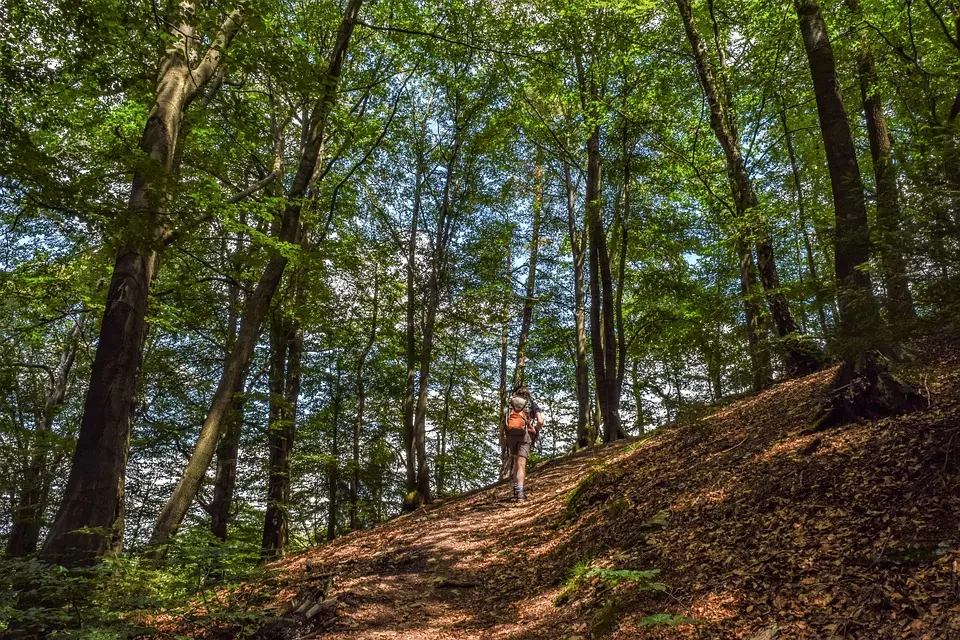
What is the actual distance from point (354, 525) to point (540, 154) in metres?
13.3

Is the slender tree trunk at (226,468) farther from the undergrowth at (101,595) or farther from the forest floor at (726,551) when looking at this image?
the undergrowth at (101,595)

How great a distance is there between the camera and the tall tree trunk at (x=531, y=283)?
655 inches

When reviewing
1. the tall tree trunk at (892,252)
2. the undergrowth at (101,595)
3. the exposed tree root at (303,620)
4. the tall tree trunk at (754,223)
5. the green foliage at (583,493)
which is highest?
the tall tree trunk at (754,223)

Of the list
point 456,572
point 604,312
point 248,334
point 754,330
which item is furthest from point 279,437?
point 754,330

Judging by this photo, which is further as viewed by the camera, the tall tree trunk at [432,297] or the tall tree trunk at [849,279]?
the tall tree trunk at [432,297]

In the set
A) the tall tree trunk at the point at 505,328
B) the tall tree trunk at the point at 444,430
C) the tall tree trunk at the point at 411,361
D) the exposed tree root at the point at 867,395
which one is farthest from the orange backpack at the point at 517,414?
the tall tree trunk at the point at 444,430

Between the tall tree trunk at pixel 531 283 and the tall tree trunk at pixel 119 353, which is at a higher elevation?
the tall tree trunk at pixel 531 283

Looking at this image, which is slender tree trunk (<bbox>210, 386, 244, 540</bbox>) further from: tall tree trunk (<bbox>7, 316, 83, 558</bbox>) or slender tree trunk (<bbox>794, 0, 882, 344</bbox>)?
slender tree trunk (<bbox>794, 0, 882, 344</bbox>)

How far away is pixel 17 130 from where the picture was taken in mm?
4211

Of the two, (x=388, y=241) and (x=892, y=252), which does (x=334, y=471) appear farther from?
(x=892, y=252)

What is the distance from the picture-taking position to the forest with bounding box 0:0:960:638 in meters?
4.64

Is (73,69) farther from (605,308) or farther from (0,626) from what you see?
(605,308)

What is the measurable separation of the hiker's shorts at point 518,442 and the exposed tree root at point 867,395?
477 cm

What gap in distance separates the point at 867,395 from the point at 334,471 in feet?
45.3
